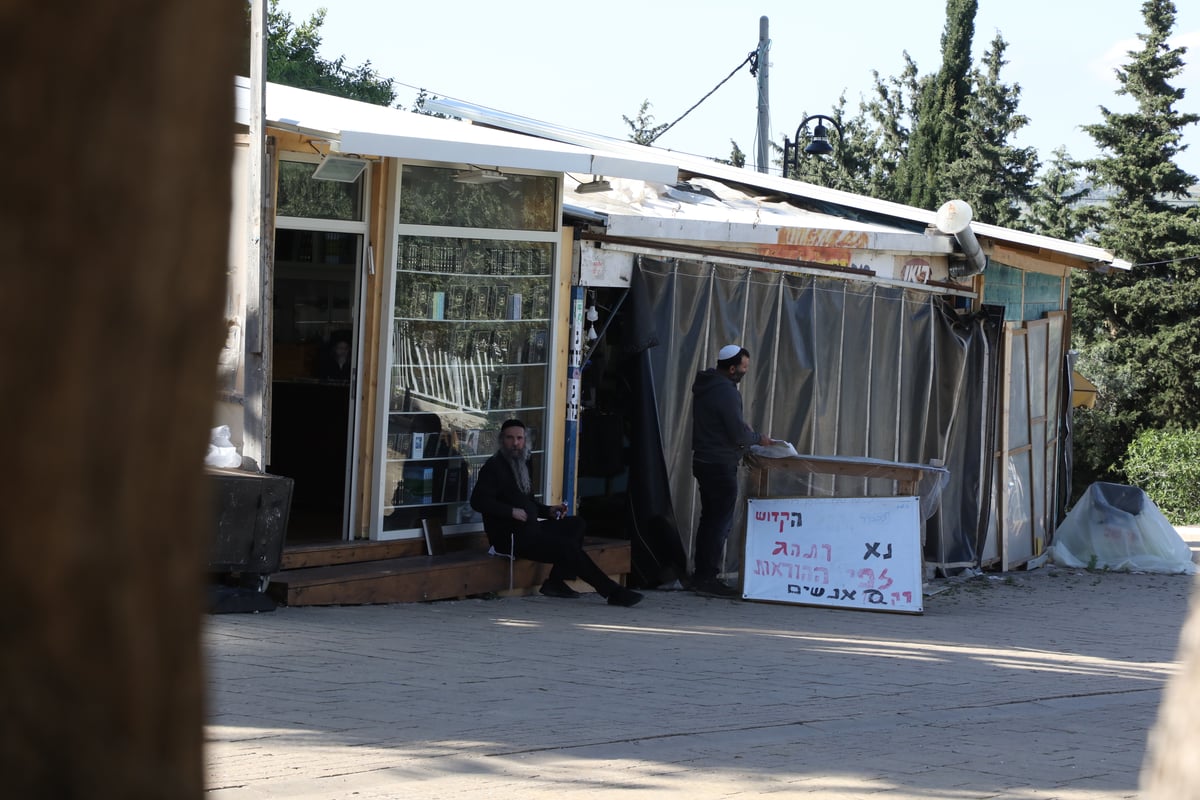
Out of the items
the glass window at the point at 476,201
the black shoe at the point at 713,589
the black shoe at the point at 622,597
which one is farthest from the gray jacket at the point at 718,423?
the glass window at the point at 476,201

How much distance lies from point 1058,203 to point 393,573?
37.2 m

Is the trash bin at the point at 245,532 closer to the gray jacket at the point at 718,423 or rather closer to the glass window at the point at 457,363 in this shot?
the glass window at the point at 457,363

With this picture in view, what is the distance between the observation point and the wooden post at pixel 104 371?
3.06 ft

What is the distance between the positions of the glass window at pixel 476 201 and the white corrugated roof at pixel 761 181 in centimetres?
284

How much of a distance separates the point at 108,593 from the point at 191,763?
167 mm

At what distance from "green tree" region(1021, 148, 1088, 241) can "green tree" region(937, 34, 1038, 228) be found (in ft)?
1.94

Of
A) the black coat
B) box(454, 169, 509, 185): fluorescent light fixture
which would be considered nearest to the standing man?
the black coat

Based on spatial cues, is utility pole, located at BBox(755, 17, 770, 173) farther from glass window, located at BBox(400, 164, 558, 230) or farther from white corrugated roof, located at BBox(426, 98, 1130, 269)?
glass window, located at BBox(400, 164, 558, 230)

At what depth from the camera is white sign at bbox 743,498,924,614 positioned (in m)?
10.9

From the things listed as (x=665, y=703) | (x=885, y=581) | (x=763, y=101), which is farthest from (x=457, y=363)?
(x=763, y=101)

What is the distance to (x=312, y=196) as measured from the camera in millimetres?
9562

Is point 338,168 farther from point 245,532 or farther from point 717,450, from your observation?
point 717,450

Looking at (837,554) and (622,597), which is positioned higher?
(837,554)

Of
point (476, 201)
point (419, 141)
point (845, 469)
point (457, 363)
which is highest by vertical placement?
point (419, 141)
